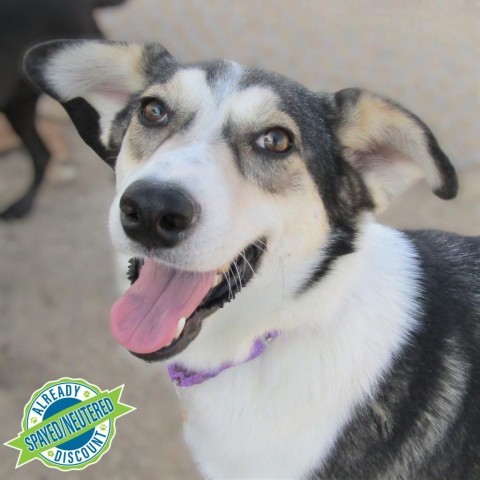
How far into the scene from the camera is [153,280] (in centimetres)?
170

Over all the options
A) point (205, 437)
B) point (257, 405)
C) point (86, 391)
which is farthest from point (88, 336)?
point (257, 405)

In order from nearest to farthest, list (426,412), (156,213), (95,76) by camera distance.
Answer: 1. (156,213)
2. (426,412)
3. (95,76)

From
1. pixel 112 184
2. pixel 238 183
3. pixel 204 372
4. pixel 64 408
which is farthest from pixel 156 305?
pixel 112 184

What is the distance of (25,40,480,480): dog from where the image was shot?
165 centimetres

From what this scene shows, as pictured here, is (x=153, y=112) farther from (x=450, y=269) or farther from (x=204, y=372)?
(x=450, y=269)

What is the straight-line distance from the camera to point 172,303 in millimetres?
1656

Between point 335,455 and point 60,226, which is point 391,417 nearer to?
point 335,455

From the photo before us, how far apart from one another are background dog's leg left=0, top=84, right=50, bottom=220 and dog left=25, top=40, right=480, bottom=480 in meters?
1.42

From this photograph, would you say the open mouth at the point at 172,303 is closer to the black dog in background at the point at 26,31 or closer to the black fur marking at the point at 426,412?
the black fur marking at the point at 426,412

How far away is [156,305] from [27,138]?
7.19ft

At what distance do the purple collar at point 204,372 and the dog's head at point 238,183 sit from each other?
30 mm

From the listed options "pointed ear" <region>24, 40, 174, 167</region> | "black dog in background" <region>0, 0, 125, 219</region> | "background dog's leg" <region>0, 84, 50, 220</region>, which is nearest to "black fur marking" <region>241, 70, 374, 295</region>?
"pointed ear" <region>24, 40, 174, 167</region>

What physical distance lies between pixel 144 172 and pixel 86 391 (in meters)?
1.46

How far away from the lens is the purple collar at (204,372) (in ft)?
5.77
